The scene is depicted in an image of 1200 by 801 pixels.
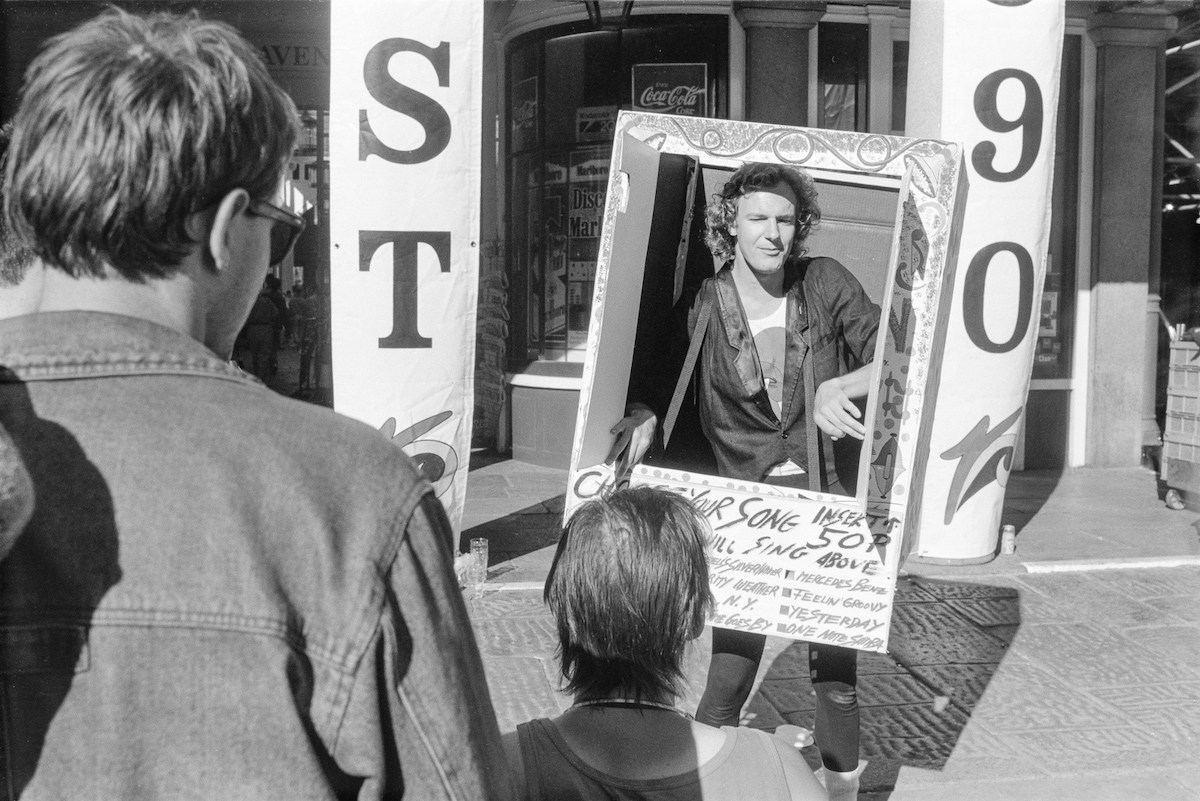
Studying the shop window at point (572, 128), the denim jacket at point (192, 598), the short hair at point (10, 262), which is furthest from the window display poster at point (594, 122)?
the denim jacket at point (192, 598)

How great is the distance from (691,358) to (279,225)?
80.4 inches

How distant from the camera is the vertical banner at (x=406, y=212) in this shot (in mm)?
5375

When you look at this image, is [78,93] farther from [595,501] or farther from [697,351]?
[697,351]

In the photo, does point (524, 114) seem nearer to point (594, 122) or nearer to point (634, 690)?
point (594, 122)

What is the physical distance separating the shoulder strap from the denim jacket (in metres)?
2.24

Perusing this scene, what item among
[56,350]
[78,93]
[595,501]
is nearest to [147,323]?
[56,350]

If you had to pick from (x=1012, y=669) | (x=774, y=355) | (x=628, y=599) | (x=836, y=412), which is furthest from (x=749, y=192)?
(x=1012, y=669)

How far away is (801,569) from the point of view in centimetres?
296

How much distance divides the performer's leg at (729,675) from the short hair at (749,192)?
1.08 metres

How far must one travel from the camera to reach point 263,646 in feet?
3.09

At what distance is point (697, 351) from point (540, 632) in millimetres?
2450

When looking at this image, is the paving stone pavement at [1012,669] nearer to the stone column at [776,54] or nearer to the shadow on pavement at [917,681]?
the shadow on pavement at [917,681]

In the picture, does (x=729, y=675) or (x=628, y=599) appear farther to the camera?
(x=729, y=675)

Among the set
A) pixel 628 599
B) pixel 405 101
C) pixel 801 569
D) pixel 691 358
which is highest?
pixel 405 101
